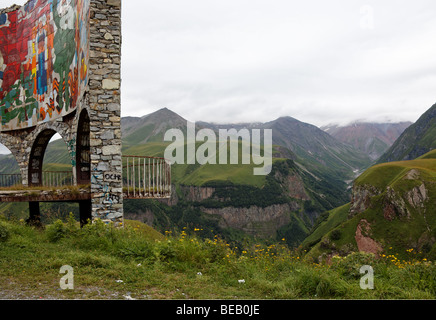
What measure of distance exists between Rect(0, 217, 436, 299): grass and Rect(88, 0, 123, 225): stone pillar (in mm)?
3551

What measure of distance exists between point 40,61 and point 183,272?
21954 millimetres

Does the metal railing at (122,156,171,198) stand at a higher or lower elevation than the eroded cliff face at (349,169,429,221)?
higher

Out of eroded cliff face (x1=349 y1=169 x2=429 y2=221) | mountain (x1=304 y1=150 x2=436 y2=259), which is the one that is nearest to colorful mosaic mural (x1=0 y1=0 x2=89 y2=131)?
mountain (x1=304 y1=150 x2=436 y2=259)

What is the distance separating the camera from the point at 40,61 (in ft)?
73.5

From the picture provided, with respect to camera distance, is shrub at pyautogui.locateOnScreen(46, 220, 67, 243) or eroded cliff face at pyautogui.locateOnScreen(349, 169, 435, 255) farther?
eroded cliff face at pyautogui.locateOnScreen(349, 169, 435, 255)

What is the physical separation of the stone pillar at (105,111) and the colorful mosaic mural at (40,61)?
254 cm

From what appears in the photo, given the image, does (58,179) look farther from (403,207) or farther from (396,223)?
(403,207)

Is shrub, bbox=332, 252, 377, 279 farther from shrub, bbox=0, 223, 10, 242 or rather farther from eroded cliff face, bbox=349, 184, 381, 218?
eroded cliff face, bbox=349, 184, 381, 218

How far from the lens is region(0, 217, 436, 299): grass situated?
20.0 ft

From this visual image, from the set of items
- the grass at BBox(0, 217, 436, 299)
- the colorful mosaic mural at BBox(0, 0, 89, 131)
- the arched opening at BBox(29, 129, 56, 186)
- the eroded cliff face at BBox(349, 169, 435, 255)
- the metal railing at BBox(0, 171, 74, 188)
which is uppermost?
the colorful mosaic mural at BBox(0, 0, 89, 131)

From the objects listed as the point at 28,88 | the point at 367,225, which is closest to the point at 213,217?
the point at 367,225

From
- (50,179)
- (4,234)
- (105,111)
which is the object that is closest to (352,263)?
(4,234)

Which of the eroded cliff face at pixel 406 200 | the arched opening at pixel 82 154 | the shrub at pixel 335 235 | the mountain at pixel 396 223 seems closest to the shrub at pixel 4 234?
the arched opening at pixel 82 154
